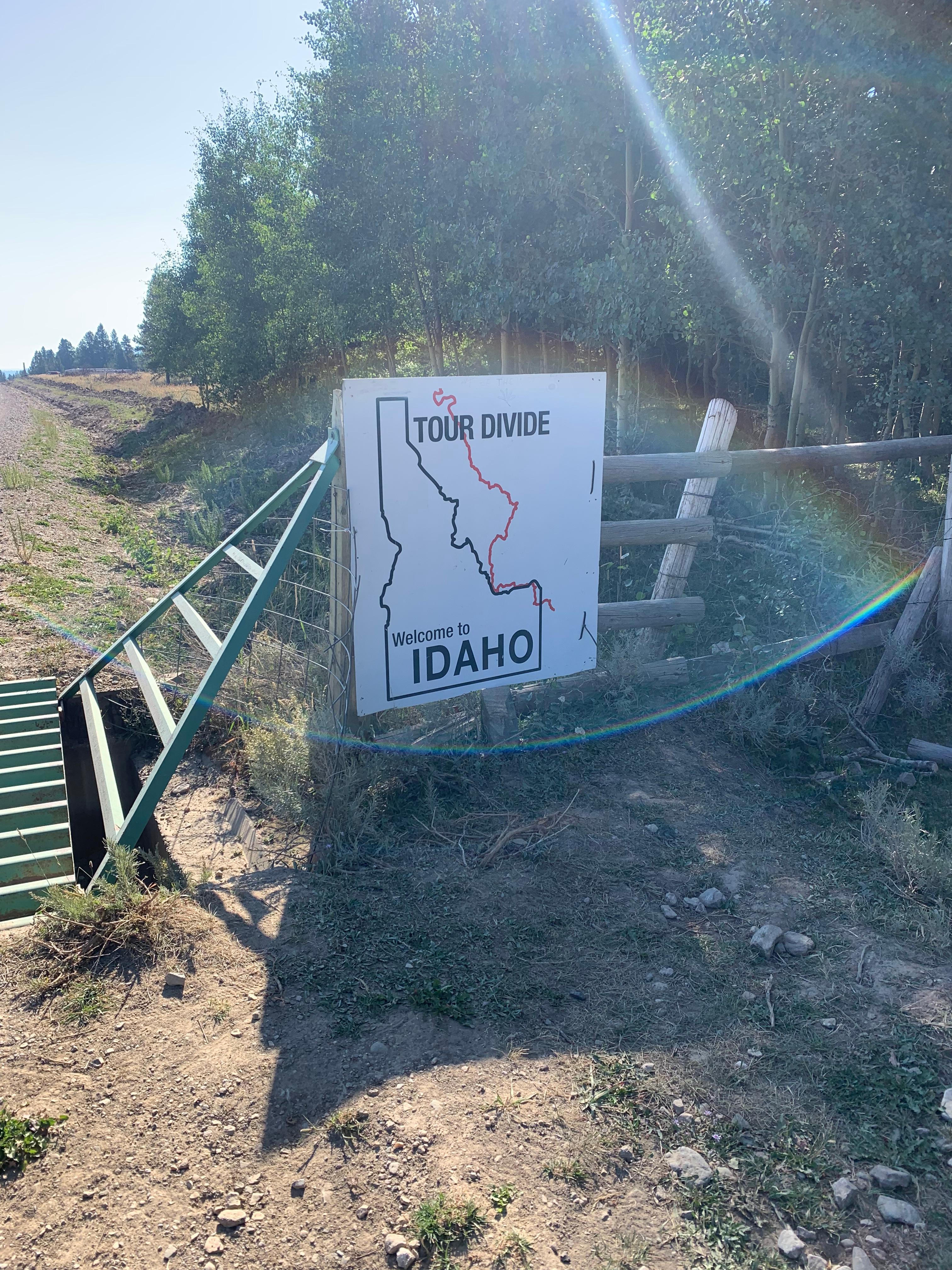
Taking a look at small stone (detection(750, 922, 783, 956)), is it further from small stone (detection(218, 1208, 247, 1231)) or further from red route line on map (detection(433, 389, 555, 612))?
red route line on map (detection(433, 389, 555, 612))

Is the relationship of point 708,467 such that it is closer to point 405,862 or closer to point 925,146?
point 405,862

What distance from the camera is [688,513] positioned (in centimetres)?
557

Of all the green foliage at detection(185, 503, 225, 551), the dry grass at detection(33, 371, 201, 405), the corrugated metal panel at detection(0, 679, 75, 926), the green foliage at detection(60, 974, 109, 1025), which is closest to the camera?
the green foliage at detection(60, 974, 109, 1025)

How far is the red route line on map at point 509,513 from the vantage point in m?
4.23

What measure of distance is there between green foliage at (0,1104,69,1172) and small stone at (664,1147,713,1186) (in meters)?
1.73

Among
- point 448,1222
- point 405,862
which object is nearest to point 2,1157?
point 448,1222

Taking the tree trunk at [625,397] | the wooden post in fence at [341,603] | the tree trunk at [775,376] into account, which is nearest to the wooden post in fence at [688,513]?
the wooden post in fence at [341,603]

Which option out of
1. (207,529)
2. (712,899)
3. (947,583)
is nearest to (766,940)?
(712,899)

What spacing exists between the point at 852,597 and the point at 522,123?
10505 millimetres

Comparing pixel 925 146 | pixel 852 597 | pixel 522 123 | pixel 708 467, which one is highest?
pixel 522 123

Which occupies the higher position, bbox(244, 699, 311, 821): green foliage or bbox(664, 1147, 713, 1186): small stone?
bbox(244, 699, 311, 821): green foliage

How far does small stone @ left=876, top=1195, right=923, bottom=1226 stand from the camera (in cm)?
210

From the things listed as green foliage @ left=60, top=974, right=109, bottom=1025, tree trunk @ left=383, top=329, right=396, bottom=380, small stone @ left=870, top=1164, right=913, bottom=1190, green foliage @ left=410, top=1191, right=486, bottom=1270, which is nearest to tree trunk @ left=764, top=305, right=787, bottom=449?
small stone @ left=870, top=1164, right=913, bottom=1190

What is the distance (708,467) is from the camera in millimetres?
5430
